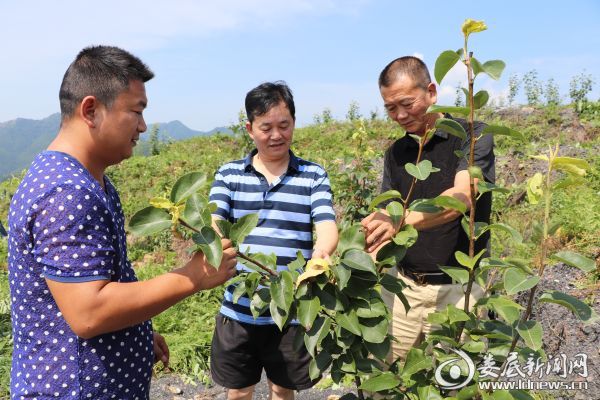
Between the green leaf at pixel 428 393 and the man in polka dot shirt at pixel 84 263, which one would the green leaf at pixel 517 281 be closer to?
the green leaf at pixel 428 393

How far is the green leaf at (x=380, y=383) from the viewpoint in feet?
A: 3.74

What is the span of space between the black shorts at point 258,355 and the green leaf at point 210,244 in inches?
46.4

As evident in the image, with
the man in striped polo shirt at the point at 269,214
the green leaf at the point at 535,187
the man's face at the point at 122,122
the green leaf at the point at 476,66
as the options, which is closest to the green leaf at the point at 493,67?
the green leaf at the point at 476,66

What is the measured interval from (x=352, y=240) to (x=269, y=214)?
2.95ft

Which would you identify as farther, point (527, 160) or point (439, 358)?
point (527, 160)

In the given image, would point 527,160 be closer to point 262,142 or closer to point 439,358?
point 262,142

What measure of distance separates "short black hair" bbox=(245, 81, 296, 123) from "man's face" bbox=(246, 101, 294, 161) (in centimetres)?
2

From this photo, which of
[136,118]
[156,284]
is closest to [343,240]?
[156,284]

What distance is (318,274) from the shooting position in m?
1.16

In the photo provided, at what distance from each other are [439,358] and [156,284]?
73cm

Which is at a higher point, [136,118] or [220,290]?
[136,118]

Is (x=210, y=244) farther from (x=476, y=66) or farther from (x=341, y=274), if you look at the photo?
(x=476, y=66)

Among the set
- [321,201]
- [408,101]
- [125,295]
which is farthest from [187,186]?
[408,101]

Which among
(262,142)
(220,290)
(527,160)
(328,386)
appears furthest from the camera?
(527,160)
